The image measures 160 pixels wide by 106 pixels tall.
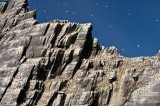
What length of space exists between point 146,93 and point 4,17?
167ft

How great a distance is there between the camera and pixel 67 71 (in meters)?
84.2

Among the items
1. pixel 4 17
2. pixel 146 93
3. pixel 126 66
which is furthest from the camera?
pixel 4 17

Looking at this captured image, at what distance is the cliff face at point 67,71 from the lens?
7656 centimetres

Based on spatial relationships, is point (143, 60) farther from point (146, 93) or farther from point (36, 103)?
point (36, 103)

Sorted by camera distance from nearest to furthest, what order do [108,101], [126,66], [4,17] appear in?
1. [108,101]
2. [126,66]
3. [4,17]

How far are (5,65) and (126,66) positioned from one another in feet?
81.0

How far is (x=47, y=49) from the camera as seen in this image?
286 feet

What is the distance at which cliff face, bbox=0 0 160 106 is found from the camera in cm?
7656

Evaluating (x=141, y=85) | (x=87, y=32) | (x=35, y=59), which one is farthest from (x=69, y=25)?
(x=141, y=85)

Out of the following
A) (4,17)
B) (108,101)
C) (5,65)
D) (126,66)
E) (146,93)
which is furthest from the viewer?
(4,17)

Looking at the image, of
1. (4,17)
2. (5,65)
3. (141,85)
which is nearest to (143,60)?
(141,85)

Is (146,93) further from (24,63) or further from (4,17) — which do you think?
(4,17)

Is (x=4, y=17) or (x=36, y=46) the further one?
(x=4, y=17)

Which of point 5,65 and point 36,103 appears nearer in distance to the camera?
point 36,103
